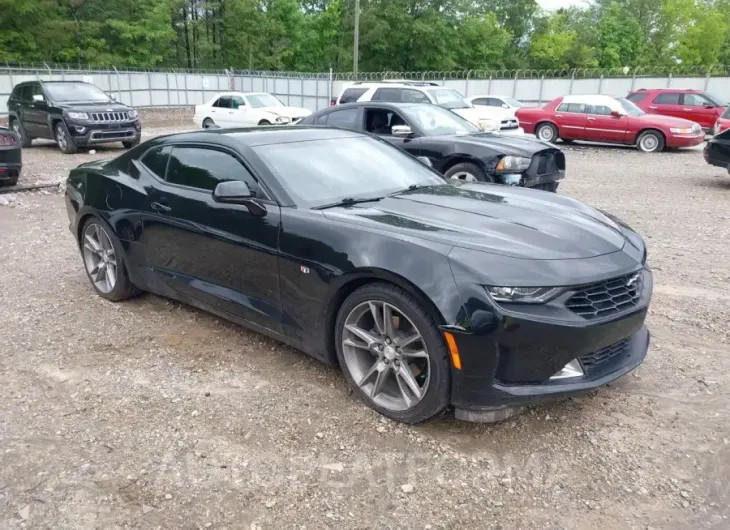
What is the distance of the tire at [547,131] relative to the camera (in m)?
18.4

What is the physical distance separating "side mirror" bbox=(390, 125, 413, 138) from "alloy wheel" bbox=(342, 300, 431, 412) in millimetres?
5633

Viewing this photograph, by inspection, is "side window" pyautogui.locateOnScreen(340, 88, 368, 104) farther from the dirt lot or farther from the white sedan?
the dirt lot

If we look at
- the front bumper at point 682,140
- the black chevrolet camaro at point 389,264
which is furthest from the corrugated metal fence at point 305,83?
the black chevrolet camaro at point 389,264

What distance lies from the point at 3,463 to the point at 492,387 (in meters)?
2.47

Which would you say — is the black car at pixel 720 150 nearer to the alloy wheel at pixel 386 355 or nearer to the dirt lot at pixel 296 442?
the dirt lot at pixel 296 442

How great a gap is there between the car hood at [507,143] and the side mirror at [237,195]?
487 centimetres

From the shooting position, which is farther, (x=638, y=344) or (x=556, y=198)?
(x=556, y=198)

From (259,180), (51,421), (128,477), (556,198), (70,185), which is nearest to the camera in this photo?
(128,477)

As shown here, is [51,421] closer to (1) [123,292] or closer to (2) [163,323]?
(2) [163,323]

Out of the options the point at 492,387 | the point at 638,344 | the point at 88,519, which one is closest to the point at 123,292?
the point at 88,519

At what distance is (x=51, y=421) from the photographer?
344 centimetres

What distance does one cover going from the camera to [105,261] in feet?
17.0

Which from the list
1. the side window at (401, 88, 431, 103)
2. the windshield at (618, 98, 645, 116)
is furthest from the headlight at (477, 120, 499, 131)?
A: the windshield at (618, 98, 645, 116)

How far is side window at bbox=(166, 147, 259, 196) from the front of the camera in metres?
4.06
